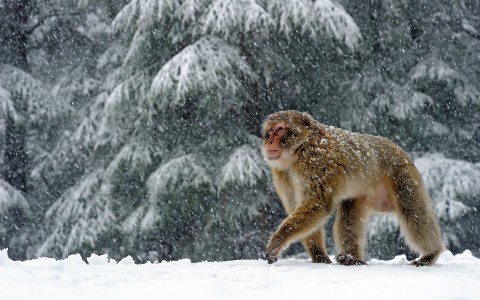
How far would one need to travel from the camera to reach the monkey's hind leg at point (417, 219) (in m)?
4.75

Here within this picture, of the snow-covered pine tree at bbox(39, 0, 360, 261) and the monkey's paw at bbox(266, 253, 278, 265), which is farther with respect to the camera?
the snow-covered pine tree at bbox(39, 0, 360, 261)

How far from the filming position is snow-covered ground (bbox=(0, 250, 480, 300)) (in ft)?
8.95

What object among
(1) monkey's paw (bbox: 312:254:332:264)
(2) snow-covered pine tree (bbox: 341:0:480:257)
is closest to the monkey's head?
(1) monkey's paw (bbox: 312:254:332:264)

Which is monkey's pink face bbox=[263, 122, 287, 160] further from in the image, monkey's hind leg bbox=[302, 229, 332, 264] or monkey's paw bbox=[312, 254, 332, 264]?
monkey's paw bbox=[312, 254, 332, 264]

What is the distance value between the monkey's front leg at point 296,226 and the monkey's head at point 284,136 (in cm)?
40

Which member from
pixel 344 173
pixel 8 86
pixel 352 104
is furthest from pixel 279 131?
pixel 8 86

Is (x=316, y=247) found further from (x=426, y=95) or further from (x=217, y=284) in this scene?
(x=426, y=95)

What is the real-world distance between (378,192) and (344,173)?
0.63 m

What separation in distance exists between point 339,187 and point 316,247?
55 centimetres

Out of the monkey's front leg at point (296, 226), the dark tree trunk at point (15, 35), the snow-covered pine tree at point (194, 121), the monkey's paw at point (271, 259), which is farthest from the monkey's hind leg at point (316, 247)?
the dark tree trunk at point (15, 35)

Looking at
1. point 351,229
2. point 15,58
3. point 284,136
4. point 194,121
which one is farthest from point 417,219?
point 15,58

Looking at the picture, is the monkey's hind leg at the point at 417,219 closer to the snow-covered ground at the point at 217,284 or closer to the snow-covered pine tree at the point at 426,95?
the snow-covered ground at the point at 217,284

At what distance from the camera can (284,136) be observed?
447 centimetres

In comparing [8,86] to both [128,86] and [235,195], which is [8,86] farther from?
[235,195]
